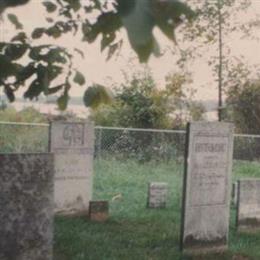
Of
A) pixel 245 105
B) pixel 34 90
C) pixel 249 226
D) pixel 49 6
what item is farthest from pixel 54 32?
pixel 245 105

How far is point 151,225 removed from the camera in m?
9.84

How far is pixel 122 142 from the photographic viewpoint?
16.9 meters

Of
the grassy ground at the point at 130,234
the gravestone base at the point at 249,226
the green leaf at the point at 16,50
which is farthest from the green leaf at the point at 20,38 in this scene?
the gravestone base at the point at 249,226

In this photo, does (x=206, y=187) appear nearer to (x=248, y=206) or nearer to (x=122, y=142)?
(x=248, y=206)

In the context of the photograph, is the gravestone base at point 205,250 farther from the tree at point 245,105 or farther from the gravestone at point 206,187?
the tree at point 245,105

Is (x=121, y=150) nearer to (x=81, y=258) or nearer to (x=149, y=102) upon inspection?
(x=149, y=102)

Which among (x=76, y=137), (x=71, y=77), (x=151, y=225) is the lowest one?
(x=151, y=225)

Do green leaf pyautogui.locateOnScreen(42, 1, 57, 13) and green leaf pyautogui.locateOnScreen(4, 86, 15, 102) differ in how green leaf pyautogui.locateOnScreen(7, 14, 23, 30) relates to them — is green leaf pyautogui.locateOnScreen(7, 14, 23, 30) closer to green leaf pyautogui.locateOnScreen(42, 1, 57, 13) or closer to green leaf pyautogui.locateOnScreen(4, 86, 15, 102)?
green leaf pyautogui.locateOnScreen(42, 1, 57, 13)

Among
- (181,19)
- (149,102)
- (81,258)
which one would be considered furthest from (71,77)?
(149,102)

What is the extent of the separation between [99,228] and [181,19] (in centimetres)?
781

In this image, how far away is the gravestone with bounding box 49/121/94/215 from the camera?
10.7 meters

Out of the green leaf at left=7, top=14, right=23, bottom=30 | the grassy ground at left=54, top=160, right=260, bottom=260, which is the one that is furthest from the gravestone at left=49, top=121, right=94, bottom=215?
the green leaf at left=7, top=14, right=23, bottom=30

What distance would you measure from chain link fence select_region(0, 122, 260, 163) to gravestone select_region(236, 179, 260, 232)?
6309 mm

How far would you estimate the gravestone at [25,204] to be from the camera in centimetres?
423
